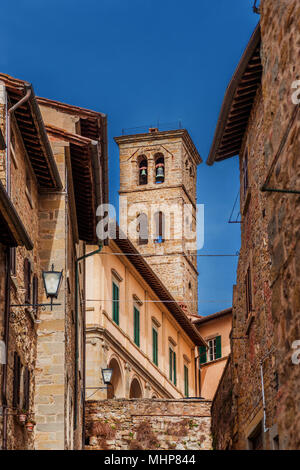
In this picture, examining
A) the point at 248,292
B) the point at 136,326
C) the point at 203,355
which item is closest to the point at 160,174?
the point at 203,355

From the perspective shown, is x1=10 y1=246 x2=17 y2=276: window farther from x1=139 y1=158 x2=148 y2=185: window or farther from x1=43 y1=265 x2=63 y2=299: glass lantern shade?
x1=139 y1=158 x2=148 y2=185: window

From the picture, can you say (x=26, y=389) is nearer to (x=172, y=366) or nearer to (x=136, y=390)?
(x=136, y=390)

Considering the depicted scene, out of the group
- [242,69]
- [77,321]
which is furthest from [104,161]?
[242,69]

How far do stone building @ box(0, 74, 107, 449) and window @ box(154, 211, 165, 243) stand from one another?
39106 millimetres

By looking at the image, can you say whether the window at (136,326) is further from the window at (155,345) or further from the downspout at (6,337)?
the downspout at (6,337)

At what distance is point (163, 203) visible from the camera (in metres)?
63.0

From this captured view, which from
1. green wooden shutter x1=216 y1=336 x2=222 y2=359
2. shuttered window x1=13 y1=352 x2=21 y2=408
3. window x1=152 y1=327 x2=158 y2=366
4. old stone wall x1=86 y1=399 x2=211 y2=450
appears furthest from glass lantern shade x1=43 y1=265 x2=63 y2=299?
green wooden shutter x1=216 y1=336 x2=222 y2=359

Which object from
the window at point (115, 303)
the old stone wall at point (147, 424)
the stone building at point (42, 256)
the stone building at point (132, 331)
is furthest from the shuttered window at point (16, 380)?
the window at point (115, 303)

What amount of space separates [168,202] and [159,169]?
233cm

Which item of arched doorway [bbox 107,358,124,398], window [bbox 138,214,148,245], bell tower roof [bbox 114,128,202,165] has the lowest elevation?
arched doorway [bbox 107,358,124,398]

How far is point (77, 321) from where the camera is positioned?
2275cm

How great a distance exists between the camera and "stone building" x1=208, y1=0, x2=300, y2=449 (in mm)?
8812

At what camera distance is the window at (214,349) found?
151 ft

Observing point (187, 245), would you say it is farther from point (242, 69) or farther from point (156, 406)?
point (242, 69)
